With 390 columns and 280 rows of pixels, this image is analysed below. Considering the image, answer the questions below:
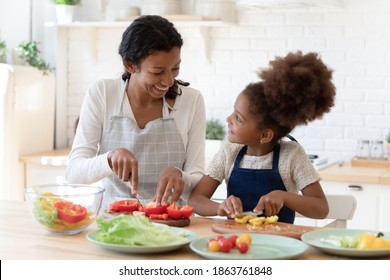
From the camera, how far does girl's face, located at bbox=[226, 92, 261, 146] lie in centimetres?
249

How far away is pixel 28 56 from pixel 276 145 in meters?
2.50

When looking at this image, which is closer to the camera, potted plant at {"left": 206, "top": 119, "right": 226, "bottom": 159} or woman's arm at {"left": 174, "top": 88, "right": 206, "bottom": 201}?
woman's arm at {"left": 174, "top": 88, "right": 206, "bottom": 201}

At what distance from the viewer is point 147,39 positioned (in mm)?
2564

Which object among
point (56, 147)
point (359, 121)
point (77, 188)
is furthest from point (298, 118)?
point (56, 147)

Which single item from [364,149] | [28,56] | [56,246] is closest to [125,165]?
[56,246]

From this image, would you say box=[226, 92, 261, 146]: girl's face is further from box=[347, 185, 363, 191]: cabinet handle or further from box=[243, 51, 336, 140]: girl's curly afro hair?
box=[347, 185, 363, 191]: cabinet handle

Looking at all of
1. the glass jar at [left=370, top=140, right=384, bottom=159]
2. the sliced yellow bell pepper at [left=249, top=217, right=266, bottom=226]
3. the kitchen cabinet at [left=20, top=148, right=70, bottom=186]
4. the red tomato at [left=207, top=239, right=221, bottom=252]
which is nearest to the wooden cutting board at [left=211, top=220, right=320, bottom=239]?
the sliced yellow bell pepper at [left=249, top=217, right=266, bottom=226]

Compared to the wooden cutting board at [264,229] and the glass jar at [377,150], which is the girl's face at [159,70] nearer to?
the wooden cutting board at [264,229]

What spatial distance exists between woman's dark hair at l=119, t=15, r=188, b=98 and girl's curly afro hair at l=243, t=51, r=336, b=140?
1.14ft

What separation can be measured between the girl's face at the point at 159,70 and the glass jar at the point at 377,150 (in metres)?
1.82

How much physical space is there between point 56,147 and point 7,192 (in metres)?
0.66

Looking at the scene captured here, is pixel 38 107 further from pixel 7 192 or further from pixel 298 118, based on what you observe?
pixel 298 118

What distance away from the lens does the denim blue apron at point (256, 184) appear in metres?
2.50

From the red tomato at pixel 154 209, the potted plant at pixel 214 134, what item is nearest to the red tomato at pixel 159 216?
the red tomato at pixel 154 209
